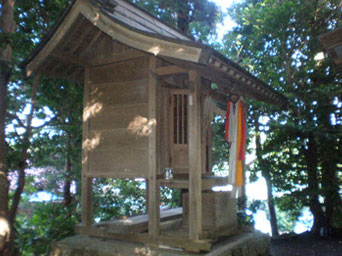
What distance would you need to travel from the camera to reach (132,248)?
195 inches

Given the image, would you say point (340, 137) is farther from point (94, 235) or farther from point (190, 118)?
point (94, 235)

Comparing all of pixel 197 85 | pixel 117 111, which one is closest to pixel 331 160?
pixel 197 85

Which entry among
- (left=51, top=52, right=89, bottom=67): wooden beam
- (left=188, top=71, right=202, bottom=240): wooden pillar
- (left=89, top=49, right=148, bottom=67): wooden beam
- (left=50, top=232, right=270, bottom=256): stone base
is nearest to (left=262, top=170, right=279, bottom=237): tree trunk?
(left=50, top=232, right=270, bottom=256): stone base

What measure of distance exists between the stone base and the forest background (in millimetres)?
1480

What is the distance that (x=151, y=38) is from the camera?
4.43 meters

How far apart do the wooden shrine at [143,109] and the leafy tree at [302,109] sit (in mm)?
4538

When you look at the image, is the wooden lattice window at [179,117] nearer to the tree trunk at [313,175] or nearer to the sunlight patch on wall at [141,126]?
the sunlight patch on wall at [141,126]

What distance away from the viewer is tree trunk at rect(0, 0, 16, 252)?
16.8ft

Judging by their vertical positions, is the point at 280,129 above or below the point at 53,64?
below

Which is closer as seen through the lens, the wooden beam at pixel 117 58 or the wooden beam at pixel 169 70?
the wooden beam at pixel 169 70

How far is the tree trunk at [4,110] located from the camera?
201 inches

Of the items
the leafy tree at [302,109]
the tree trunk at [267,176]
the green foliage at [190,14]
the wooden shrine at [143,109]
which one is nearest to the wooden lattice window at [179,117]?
the wooden shrine at [143,109]

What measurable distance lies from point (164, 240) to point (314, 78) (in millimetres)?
8497

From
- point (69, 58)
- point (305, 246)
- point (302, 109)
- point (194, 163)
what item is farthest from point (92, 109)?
point (305, 246)
